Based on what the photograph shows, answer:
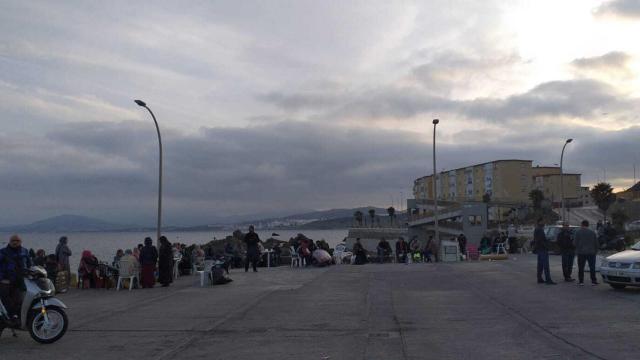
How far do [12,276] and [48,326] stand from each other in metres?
1.03

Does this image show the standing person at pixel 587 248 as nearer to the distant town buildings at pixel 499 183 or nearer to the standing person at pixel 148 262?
the standing person at pixel 148 262

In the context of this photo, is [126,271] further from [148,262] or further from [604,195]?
[604,195]

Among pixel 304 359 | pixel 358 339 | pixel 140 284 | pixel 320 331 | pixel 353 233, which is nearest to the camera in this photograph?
pixel 304 359

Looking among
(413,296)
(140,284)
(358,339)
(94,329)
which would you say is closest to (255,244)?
(140,284)

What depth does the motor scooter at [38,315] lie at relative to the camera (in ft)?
33.3

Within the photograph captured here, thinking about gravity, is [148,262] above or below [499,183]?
below

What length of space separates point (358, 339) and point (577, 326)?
3.82 m

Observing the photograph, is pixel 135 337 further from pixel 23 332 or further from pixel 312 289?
pixel 312 289

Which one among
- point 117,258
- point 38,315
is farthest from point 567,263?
point 117,258

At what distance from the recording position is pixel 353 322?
471 inches

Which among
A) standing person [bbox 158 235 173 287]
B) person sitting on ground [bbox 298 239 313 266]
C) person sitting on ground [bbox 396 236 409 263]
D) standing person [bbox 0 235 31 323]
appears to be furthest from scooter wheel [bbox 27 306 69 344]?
person sitting on ground [bbox 396 236 409 263]

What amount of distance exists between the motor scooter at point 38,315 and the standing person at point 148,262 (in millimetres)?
9388

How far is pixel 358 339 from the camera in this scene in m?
10.2

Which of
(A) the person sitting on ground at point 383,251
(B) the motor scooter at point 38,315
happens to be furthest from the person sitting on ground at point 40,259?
(A) the person sitting on ground at point 383,251
